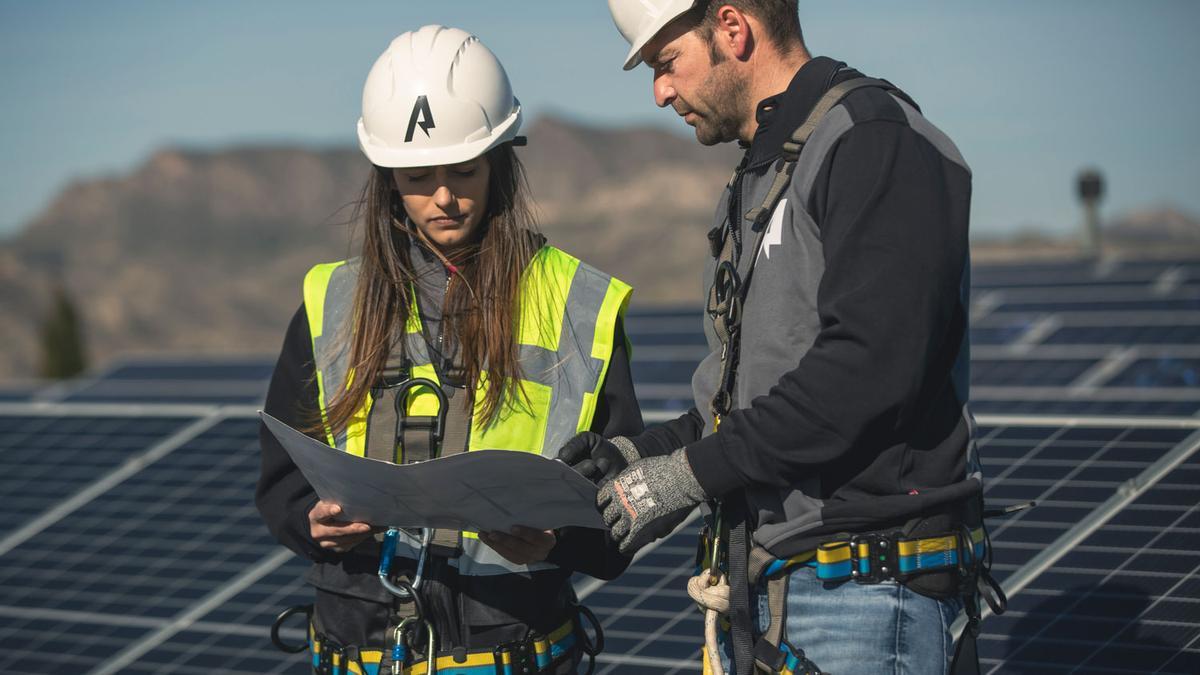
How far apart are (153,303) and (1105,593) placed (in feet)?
219

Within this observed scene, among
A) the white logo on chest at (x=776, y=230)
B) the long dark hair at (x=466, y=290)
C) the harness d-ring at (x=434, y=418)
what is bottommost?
the harness d-ring at (x=434, y=418)

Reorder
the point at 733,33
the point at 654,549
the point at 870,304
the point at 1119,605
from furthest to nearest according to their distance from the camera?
1. the point at 654,549
2. the point at 1119,605
3. the point at 733,33
4. the point at 870,304

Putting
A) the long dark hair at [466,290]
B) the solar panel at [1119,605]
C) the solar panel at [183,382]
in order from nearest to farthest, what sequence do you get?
the long dark hair at [466,290], the solar panel at [1119,605], the solar panel at [183,382]

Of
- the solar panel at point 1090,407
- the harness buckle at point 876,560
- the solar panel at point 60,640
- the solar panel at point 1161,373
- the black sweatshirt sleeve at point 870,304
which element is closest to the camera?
the black sweatshirt sleeve at point 870,304

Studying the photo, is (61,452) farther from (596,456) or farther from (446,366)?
(596,456)

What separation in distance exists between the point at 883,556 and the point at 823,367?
1.41 feet

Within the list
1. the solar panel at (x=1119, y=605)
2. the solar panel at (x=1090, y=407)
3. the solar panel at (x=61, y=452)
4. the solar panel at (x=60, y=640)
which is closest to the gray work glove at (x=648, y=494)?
the solar panel at (x=1119, y=605)

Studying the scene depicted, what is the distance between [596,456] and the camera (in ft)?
11.3

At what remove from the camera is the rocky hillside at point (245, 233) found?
61.6m

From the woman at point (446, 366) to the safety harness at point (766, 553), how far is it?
41cm

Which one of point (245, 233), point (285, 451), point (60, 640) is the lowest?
point (245, 233)

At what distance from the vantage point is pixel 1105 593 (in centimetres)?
475

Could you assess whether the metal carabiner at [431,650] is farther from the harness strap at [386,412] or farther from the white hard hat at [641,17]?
the white hard hat at [641,17]

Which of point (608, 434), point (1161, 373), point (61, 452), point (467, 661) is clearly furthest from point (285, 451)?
point (1161, 373)
